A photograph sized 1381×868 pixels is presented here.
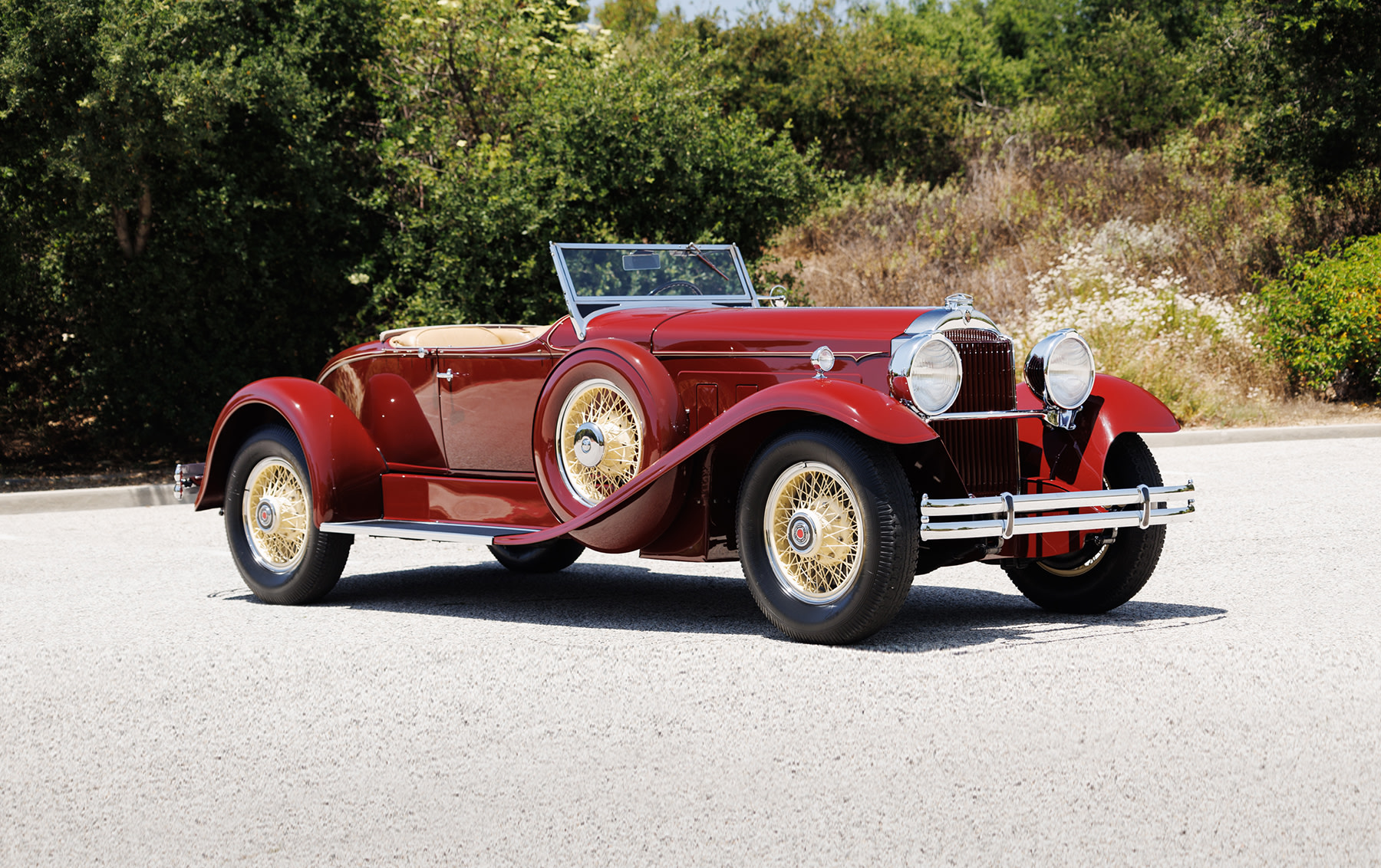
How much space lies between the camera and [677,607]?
265 inches

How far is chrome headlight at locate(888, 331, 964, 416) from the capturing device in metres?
5.50

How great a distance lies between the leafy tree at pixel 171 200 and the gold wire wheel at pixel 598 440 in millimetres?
7665

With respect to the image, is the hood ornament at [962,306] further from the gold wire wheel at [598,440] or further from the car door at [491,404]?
the car door at [491,404]

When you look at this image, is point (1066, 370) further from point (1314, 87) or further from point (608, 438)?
point (1314, 87)

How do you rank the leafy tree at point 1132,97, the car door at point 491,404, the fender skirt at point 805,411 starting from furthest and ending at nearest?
the leafy tree at point 1132,97 < the car door at point 491,404 < the fender skirt at point 805,411

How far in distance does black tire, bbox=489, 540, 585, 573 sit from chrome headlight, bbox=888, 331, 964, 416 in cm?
285

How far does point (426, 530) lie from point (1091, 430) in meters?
3.15

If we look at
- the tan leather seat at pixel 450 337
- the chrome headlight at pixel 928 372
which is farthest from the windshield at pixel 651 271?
the chrome headlight at pixel 928 372

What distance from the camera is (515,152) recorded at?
16094 mm

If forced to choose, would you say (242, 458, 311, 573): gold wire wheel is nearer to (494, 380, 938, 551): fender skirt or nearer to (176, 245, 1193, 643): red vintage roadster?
(176, 245, 1193, 643): red vintage roadster

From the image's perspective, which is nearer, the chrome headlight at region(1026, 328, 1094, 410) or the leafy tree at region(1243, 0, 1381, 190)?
the chrome headlight at region(1026, 328, 1094, 410)

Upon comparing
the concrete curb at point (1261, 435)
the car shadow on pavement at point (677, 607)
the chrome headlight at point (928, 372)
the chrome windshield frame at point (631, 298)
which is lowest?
the concrete curb at point (1261, 435)

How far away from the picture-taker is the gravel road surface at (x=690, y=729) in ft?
11.1

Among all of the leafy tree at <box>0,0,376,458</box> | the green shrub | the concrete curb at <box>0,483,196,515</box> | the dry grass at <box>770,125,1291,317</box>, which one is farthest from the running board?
the dry grass at <box>770,125,1291,317</box>
